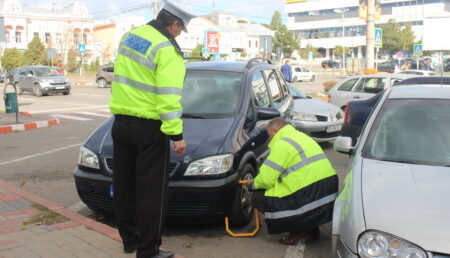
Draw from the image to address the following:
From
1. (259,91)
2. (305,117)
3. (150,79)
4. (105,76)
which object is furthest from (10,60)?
(150,79)

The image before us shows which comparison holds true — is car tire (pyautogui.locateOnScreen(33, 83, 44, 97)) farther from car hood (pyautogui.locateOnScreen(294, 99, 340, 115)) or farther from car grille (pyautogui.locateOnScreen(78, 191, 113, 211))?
car grille (pyautogui.locateOnScreen(78, 191, 113, 211))

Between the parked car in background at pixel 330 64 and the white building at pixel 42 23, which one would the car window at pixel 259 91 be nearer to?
the white building at pixel 42 23

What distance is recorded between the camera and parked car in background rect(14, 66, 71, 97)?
26672 mm

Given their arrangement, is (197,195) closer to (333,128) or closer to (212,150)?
(212,150)

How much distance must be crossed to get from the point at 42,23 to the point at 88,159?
86.9 m

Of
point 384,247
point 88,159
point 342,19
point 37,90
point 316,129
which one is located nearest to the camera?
point 384,247

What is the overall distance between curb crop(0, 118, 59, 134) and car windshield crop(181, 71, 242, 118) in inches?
342

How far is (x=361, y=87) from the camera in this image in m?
14.0

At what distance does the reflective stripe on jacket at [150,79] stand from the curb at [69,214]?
56.7 inches

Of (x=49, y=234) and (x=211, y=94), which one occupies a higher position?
(x=211, y=94)

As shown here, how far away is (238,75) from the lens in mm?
6016

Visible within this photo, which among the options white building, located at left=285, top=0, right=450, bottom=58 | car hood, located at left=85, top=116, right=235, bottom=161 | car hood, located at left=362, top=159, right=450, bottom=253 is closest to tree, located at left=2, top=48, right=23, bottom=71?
white building, located at left=285, top=0, right=450, bottom=58

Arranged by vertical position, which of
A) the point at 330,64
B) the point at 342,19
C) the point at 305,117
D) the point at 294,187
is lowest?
the point at 294,187

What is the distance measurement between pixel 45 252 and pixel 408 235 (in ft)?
9.52
